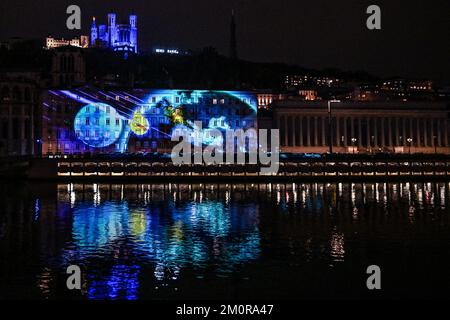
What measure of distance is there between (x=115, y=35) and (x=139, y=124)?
258ft

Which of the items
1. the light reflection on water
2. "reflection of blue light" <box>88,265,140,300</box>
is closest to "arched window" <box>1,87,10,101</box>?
the light reflection on water

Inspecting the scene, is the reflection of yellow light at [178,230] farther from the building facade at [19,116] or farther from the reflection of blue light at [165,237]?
the building facade at [19,116]

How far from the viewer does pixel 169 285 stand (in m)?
13.7

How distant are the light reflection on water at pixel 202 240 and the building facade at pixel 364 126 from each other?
63.8 metres

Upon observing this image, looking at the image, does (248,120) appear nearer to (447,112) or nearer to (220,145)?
(220,145)

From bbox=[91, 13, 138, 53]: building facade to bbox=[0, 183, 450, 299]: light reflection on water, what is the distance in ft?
407

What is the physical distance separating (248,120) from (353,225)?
6718 cm

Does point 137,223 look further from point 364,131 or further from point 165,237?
point 364,131

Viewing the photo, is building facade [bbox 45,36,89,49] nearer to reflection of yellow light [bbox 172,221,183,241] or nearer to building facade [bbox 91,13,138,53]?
building facade [bbox 91,13,138,53]

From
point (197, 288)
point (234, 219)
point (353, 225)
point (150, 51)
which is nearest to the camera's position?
point (197, 288)

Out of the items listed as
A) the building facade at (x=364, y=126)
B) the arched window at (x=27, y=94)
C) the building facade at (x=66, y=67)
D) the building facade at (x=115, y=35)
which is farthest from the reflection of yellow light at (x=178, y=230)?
the building facade at (x=115, y=35)

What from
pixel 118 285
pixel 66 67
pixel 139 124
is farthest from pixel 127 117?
pixel 118 285

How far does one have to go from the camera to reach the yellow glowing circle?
283ft
